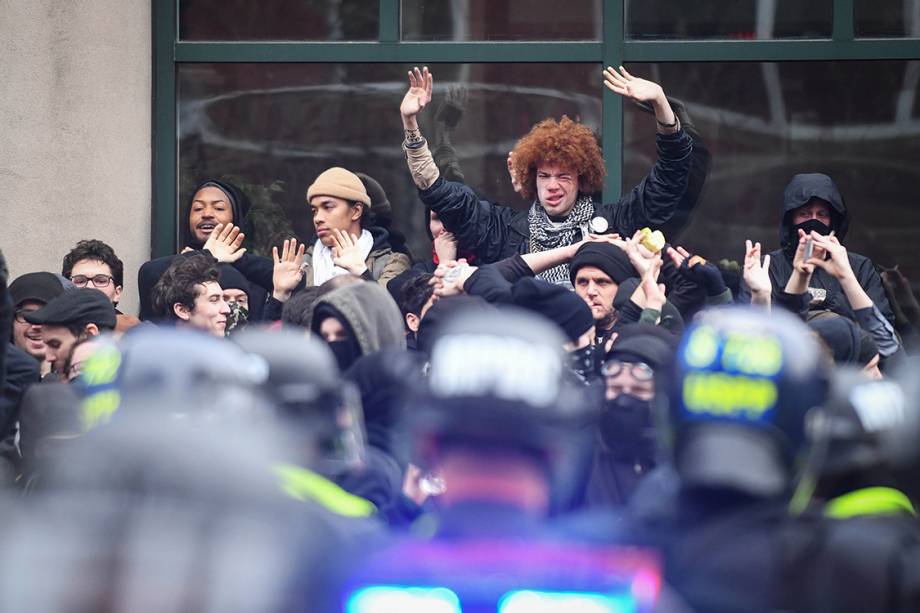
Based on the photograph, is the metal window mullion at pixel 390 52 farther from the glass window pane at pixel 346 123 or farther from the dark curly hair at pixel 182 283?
the dark curly hair at pixel 182 283

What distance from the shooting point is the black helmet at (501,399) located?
2102mm

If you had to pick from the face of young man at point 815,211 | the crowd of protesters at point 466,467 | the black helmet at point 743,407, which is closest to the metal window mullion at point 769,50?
the face of young man at point 815,211

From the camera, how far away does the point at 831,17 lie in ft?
26.8

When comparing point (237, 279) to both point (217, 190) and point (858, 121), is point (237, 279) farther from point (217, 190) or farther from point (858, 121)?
point (858, 121)

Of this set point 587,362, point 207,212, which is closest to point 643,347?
point 587,362

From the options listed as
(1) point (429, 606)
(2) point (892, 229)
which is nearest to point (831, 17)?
(2) point (892, 229)

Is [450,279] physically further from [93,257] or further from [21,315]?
[93,257]

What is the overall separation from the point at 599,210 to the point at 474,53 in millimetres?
2161

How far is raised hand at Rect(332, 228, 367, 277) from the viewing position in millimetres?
5840

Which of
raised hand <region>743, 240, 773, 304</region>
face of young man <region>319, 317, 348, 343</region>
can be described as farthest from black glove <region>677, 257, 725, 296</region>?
face of young man <region>319, 317, 348, 343</region>

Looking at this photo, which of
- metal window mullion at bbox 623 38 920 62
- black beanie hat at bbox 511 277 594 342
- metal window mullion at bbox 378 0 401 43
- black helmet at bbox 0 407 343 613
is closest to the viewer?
black helmet at bbox 0 407 343 613

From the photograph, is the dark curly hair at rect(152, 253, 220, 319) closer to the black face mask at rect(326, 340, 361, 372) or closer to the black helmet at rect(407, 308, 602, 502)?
the black face mask at rect(326, 340, 361, 372)

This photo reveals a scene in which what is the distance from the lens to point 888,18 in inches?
321

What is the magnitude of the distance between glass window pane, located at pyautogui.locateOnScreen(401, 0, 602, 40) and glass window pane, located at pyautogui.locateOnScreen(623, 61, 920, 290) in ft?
1.35
